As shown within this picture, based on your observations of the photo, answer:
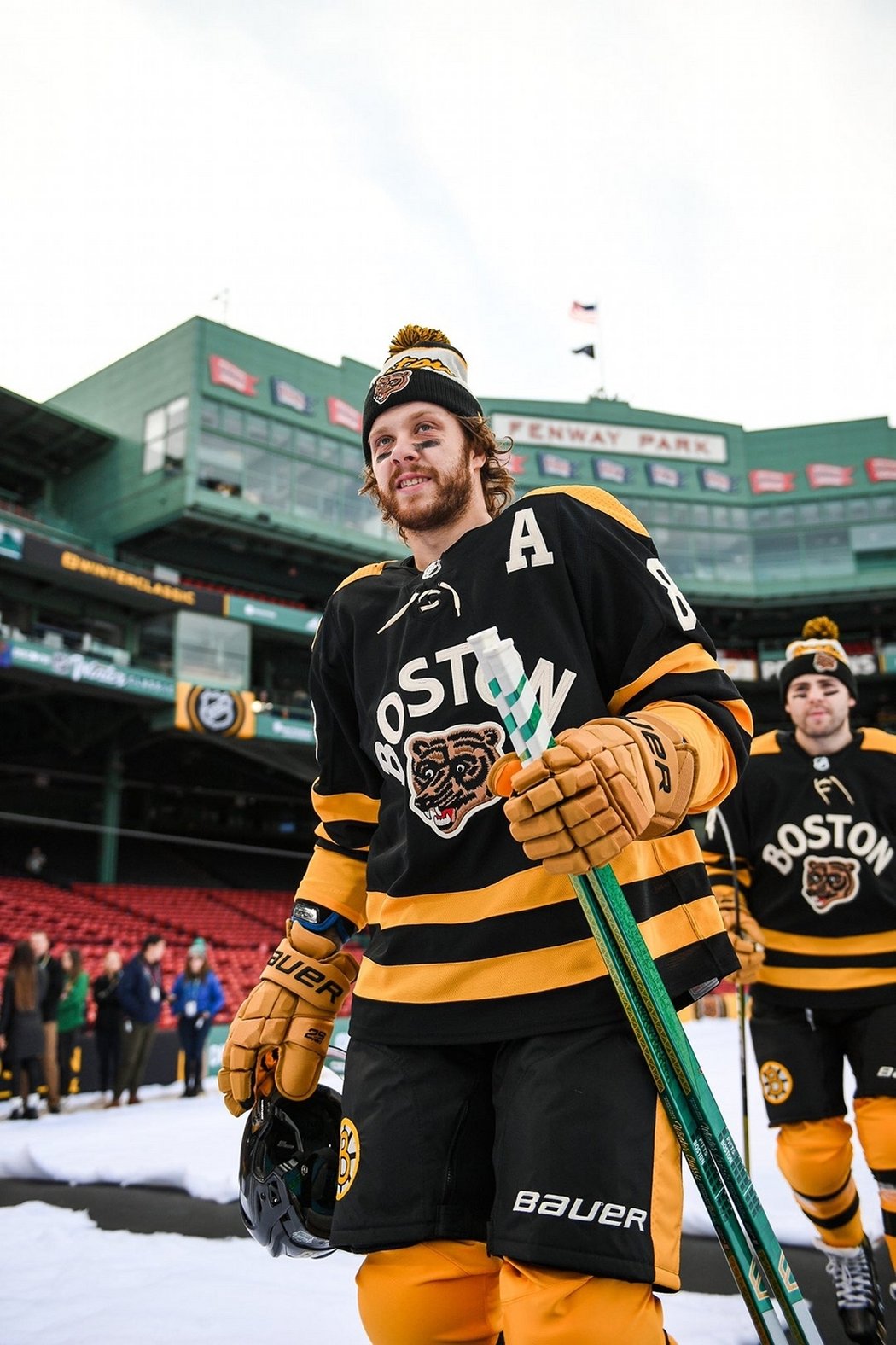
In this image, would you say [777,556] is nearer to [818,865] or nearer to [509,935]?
[818,865]

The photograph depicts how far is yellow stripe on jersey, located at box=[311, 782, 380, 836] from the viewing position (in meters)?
2.31

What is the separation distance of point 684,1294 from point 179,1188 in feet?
8.26

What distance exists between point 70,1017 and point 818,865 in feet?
28.6

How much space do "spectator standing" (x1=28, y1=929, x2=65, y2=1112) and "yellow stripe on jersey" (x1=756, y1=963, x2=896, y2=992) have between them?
24.7 feet

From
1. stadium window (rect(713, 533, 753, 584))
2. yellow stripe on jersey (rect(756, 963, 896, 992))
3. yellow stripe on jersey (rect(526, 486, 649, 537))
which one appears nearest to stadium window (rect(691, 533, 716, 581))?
stadium window (rect(713, 533, 753, 584))

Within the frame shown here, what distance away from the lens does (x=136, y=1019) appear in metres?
10.1

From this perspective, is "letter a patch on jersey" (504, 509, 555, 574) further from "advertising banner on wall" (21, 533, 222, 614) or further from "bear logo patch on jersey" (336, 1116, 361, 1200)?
"advertising banner on wall" (21, 533, 222, 614)

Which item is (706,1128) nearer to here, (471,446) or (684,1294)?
(471,446)

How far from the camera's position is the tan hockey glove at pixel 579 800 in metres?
1.31

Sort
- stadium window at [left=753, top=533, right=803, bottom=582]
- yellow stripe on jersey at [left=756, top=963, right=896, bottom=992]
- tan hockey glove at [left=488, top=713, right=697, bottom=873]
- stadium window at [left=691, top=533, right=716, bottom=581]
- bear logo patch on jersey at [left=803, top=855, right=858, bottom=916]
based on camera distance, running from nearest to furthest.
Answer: tan hockey glove at [left=488, top=713, right=697, bottom=873] → yellow stripe on jersey at [left=756, top=963, right=896, bottom=992] → bear logo patch on jersey at [left=803, top=855, right=858, bottom=916] → stadium window at [left=691, top=533, right=716, bottom=581] → stadium window at [left=753, top=533, right=803, bottom=582]

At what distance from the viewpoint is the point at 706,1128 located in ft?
4.99

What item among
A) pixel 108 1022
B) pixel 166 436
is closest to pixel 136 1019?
pixel 108 1022


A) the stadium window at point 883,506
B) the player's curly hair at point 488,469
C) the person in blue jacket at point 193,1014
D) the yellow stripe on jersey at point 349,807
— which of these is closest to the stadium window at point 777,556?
the stadium window at point 883,506

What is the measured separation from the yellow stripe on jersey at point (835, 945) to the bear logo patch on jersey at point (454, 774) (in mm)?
2328
